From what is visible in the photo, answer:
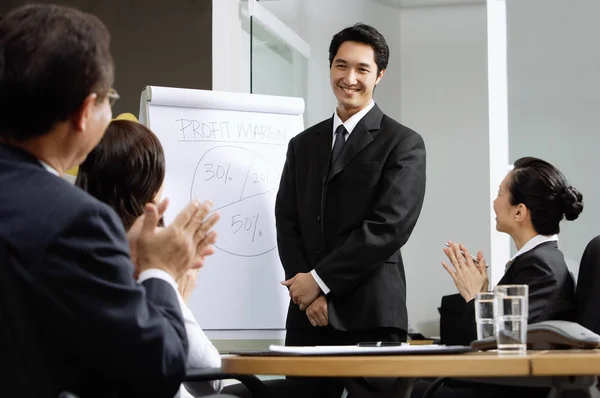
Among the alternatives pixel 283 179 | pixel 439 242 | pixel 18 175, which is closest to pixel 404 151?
pixel 283 179

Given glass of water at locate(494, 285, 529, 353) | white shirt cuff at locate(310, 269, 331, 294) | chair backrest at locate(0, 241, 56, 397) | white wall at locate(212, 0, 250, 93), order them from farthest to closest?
white wall at locate(212, 0, 250, 93) → white shirt cuff at locate(310, 269, 331, 294) → glass of water at locate(494, 285, 529, 353) → chair backrest at locate(0, 241, 56, 397)

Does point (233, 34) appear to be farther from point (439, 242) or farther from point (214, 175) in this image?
point (439, 242)

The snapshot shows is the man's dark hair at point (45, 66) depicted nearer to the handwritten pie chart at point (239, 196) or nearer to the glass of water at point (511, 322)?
the glass of water at point (511, 322)

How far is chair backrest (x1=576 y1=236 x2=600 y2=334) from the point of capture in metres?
2.20

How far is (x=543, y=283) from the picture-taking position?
2.39m

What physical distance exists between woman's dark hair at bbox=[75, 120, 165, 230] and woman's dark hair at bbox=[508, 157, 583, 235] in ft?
4.55

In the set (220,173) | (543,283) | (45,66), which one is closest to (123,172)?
(45,66)

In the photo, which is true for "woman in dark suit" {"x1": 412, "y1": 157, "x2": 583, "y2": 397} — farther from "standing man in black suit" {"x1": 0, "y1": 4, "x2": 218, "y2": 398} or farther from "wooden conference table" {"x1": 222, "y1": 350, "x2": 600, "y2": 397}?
"standing man in black suit" {"x1": 0, "y1": 4, "x2": 218, "y2": 398}

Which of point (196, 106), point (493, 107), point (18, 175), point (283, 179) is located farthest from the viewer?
point (493, 107)

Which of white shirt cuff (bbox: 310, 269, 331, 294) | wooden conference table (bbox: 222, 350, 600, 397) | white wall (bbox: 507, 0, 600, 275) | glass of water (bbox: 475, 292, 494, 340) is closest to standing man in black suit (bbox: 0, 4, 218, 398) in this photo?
wooden conference table (bbox: 222, 350, 600, 397)

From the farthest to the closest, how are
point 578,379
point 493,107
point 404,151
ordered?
point 493,107
point 404,151
point 578,379

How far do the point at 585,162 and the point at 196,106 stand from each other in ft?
6.84

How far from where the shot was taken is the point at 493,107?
414 cm

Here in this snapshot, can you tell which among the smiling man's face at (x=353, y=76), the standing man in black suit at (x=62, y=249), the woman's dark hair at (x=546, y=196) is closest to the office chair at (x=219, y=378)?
the standing man in black suit at (x=62, y=249)
